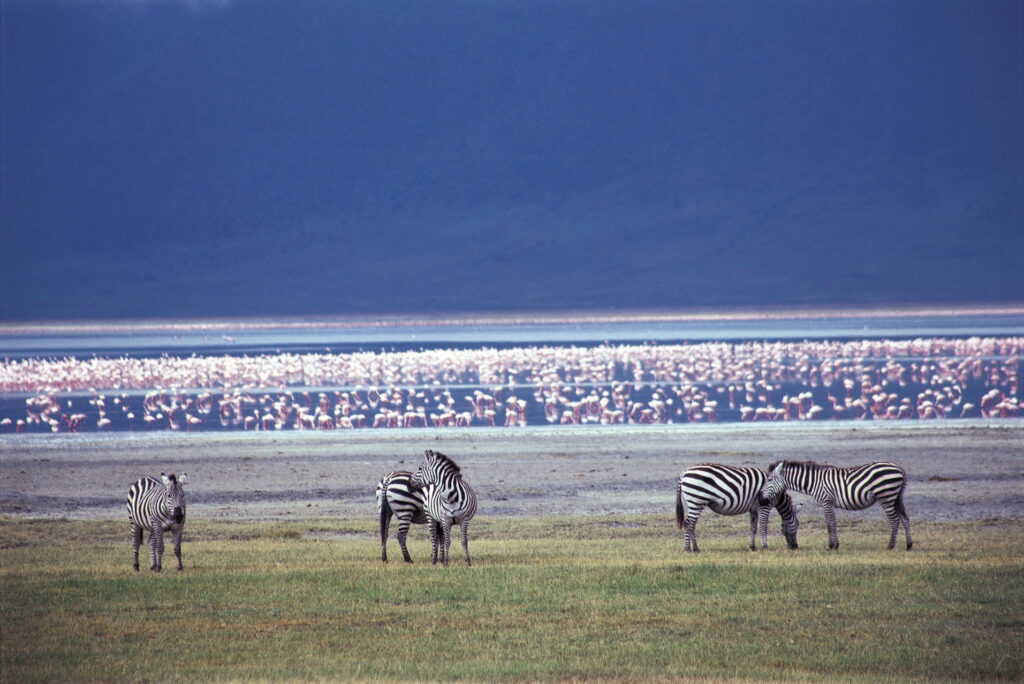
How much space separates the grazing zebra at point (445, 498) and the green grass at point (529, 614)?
401mm

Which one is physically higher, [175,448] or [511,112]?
[511,112]

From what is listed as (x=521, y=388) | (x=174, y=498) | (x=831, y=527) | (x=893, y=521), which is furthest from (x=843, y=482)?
(x=521, y=388)

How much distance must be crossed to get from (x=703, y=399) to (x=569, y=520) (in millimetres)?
25037

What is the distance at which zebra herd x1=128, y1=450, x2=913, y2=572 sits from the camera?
14.8m

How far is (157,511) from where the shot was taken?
553 inches

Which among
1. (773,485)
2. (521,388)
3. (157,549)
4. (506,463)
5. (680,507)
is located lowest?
(157,549)

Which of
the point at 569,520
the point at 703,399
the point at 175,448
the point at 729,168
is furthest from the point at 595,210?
the point at 569,520

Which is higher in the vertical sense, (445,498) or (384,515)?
(445,498)

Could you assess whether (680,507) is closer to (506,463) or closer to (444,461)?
(444,461)

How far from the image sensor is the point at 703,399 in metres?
44.4

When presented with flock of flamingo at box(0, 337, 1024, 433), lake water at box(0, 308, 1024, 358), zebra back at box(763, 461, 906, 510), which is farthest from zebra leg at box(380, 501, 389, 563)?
lake water at box(0, 308, 1024, 358)

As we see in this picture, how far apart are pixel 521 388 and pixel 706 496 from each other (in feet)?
114

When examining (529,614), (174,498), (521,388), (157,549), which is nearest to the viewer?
(529,614)

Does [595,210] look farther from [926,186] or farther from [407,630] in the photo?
[407,630]
